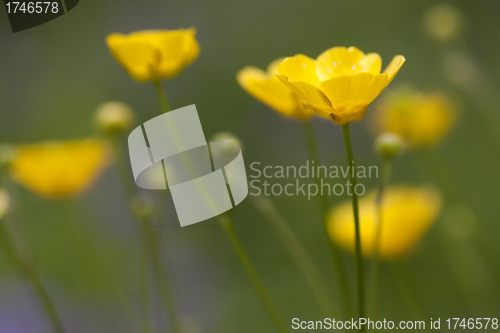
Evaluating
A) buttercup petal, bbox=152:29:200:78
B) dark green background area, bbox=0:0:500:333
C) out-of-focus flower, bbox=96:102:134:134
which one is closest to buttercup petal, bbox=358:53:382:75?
buttercup petal, bbox=152:29:200:78

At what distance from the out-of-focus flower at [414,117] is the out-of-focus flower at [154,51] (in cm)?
29

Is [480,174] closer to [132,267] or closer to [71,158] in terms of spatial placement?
[132,267]

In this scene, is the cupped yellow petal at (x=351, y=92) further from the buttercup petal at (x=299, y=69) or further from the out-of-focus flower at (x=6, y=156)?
the out-of-focus flower at (x=6, y=156)

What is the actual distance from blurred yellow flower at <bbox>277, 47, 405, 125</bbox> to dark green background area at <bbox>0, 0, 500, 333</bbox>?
1.75 feet

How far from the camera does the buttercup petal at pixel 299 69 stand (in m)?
0.26

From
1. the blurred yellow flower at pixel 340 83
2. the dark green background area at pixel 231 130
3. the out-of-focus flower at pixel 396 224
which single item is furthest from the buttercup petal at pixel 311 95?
the dark green background area at pixel 231 130

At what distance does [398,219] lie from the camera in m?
0.47

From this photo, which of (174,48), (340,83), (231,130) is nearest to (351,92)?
(340,83)

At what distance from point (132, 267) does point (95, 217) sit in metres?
0.17

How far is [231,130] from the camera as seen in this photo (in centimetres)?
109

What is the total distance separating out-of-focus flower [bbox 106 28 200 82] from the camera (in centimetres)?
30

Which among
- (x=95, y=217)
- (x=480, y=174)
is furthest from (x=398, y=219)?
(x=95, y=217)

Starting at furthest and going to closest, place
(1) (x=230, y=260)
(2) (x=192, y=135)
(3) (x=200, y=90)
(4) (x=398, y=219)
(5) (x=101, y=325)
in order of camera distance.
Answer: (3) (x=200, y=90), (1) (x=230, y=260), (5) (x=101, y=325), (4) (x=398, y=219), (2) (x=192, y=135)

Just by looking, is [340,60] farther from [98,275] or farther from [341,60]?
[98,275]
